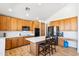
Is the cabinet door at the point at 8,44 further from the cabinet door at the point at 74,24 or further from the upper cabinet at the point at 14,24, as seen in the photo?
the cabinet door at the point at 74,24

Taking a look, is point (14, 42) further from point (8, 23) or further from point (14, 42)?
point (8, 23)

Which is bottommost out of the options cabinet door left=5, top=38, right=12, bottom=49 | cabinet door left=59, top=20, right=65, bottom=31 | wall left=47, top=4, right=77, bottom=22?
cabinet door left=5, top=38, right=12, bottom=49

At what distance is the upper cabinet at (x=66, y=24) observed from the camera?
3.34 meters

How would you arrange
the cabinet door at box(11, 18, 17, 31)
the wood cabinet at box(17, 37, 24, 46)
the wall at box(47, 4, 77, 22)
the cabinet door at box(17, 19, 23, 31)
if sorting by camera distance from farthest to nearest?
the cabinet door at box(17, 19, 23, 31)
the wood cabinet at box(17, 37, 24, 46)
the cabinet door at box(11, 18, 17, 31)
the wall at box(47, 4, 77, 22)

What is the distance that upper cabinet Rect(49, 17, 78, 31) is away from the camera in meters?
3.34

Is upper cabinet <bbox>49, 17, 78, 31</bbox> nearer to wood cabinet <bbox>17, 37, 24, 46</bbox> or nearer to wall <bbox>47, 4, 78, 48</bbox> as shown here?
wall <bbox>47, 4, 78, 48</bbox>

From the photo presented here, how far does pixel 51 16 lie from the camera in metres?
3.57

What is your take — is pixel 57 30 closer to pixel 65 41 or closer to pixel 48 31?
pixel 48 31

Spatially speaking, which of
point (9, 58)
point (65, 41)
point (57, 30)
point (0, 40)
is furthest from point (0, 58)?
point (65, 41)

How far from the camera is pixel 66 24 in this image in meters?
3.46

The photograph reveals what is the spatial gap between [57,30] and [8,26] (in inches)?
101

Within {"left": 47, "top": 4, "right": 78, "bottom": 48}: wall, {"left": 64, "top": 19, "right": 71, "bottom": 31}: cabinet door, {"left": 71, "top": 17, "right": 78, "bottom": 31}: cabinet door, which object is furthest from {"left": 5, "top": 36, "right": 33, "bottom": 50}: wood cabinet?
{"left": 71, "top": 17, "right": 78, "bottom": 31}: cabinet door

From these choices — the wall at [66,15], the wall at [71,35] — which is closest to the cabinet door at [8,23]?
the wall at [66,15]

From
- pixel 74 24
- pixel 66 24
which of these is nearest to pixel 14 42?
pixel 66 24
